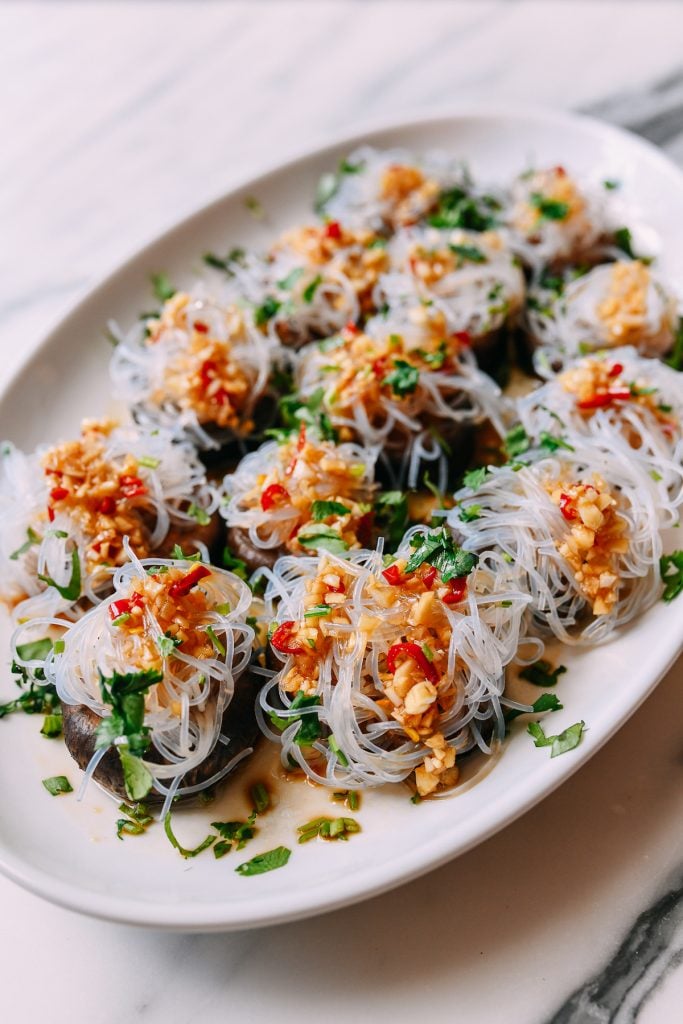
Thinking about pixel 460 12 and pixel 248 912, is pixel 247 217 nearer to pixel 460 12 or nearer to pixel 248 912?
pixel 460 12

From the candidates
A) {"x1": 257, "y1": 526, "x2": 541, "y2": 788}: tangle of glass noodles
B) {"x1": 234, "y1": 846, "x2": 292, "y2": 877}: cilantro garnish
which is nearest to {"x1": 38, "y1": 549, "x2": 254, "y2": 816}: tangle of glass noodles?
{"x1": 257, "y1": 526, "x2": 541, "y2": 788}: tangle of glass noodles

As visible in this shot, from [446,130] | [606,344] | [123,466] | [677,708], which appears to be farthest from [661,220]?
Result: [123,466]

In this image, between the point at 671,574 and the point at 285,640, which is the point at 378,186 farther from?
the point at 285,640

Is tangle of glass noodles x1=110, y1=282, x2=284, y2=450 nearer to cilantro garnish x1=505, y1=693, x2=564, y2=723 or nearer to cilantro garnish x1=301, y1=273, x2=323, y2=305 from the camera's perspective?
cilantro garnish x1=301, y1=273, x2=323, y2=305

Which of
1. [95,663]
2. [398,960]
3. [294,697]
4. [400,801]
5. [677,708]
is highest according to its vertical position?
[95,663]

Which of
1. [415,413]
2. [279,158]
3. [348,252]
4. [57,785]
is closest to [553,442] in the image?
[415,413]

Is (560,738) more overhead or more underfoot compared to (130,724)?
more underfoot
